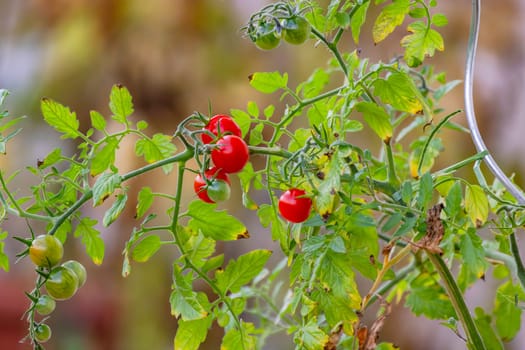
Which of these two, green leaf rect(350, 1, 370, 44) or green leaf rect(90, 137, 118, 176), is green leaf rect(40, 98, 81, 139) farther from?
green leaf rect(350, 1, 370, 44)

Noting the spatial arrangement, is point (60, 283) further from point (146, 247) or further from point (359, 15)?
point (359, 15)

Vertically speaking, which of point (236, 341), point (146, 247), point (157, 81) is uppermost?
point (157, 81)

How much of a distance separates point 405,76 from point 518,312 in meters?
0.34

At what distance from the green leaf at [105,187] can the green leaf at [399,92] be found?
219 millimetres

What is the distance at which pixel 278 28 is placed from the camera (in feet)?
1.77

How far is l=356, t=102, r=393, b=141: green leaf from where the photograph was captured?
0.58 m

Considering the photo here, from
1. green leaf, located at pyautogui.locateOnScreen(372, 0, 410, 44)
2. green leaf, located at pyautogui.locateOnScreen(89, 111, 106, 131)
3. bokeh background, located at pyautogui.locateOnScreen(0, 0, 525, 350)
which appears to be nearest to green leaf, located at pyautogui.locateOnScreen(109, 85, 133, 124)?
green leaf, located at pyautogui.locateOnScreen(89, 111, 106, 131)

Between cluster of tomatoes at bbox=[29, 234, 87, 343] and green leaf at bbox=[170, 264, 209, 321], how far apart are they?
0.24 ft

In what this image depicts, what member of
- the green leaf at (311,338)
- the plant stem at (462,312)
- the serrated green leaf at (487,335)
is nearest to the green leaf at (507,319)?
the serrated green leaf at (487,335)

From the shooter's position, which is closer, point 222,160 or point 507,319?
point 222,160

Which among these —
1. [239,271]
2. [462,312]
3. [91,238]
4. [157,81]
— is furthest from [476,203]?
[157,81]

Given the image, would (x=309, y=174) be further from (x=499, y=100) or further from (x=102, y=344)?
(x=102, y=344)

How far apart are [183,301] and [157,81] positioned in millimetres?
2304

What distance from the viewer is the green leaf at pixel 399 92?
0.58m
